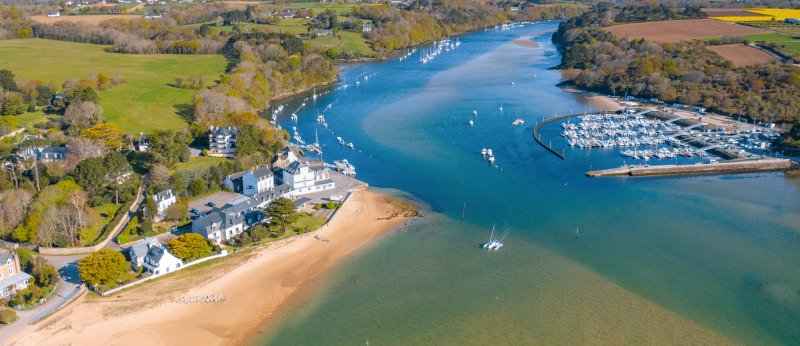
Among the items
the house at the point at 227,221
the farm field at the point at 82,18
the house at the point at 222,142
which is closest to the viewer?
the house at the point at 227,221

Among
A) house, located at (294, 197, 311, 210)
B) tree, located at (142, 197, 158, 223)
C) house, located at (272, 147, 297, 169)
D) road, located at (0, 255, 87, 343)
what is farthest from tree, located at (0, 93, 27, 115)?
house, located at (294, 197, 311, 210)

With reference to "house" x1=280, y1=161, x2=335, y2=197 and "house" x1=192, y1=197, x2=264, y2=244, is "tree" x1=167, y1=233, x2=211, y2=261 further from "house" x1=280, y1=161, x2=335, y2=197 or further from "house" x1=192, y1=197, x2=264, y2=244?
"house" x1=280, y1=161, x2=335, y2=197

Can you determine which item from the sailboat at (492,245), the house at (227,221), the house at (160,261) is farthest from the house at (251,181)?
the sailboat at (492,245)

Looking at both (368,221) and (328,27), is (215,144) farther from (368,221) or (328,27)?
(328,27)

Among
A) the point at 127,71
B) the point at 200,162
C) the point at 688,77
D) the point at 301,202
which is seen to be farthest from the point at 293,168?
the point at 688,77

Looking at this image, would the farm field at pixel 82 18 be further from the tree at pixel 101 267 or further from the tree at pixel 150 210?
the tree at pixel 101 267

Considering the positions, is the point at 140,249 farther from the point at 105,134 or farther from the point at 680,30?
the point at 680,30
